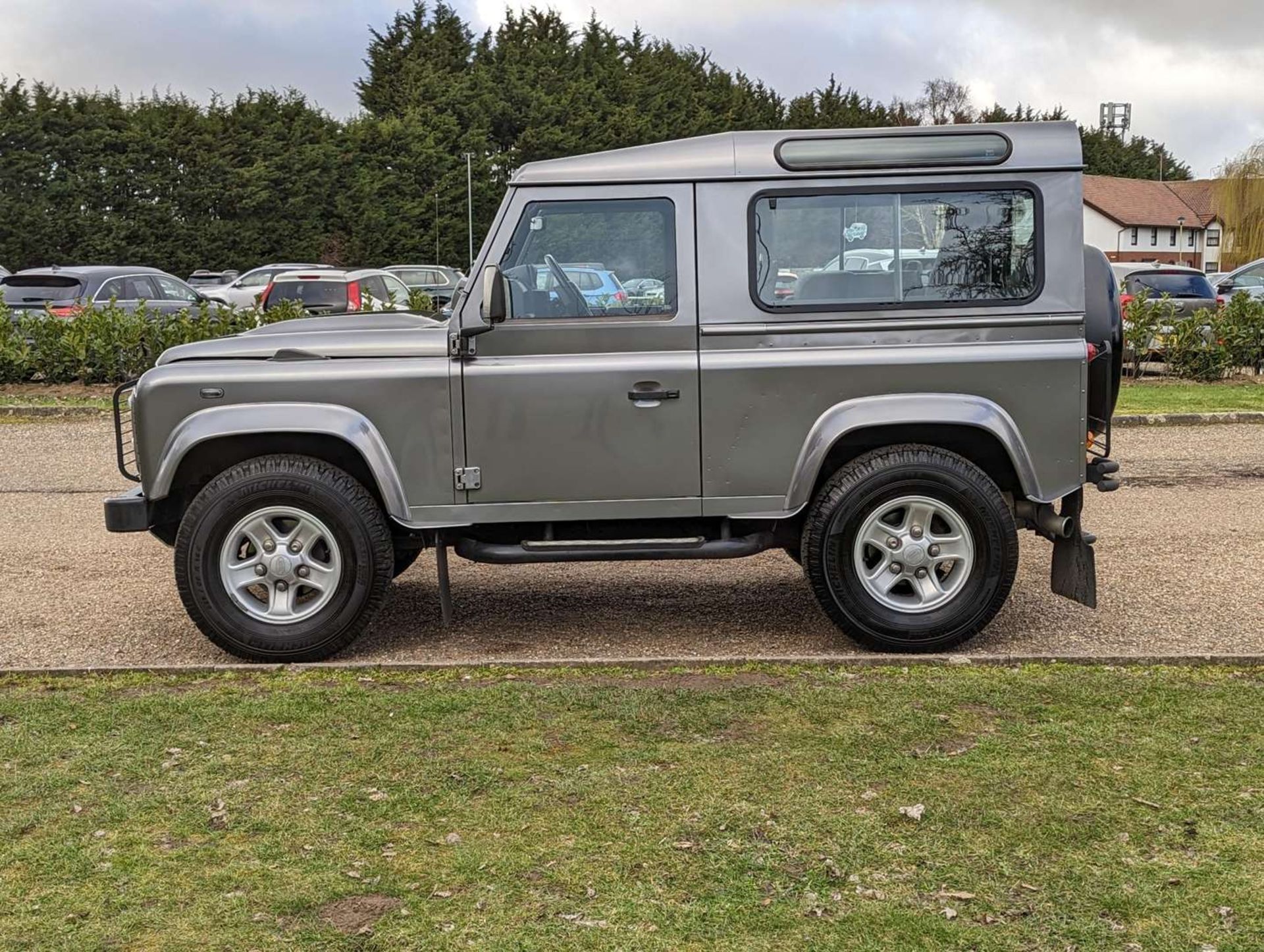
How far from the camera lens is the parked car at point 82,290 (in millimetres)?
20094

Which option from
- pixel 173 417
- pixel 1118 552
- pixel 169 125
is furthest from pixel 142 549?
pixel 169 125

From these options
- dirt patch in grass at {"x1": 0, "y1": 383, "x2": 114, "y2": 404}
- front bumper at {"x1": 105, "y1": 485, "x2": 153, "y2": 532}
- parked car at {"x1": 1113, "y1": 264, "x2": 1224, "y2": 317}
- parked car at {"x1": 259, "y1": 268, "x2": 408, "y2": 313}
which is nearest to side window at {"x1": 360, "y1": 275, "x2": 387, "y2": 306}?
parked car at {"x1": 259, "y1": 268, "x2": 408, "y2": 313}

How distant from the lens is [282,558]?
20.4 ft

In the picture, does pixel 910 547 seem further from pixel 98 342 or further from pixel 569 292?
pixel 98 342

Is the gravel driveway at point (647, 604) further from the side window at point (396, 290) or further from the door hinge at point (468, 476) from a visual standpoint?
the side window at point (396, 290)

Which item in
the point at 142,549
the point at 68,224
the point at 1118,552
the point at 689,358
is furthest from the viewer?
the point at 68,224

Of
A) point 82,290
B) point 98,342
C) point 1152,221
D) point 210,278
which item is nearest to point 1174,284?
point 98,342

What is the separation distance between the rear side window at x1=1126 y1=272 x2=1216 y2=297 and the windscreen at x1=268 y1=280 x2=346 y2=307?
39.3 feet

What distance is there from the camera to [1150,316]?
17375mm

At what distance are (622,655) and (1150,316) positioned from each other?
13.1m

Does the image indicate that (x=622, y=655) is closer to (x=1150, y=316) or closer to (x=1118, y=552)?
(x=1118, y=552)

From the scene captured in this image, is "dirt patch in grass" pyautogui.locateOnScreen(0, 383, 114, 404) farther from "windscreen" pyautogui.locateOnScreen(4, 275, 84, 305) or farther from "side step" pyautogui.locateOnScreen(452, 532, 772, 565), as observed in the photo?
"side step" pyautogui.locateOnScreen(452, 532, 772, 565)

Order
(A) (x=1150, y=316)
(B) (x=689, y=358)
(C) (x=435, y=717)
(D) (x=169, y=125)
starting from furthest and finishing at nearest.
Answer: (D) (x=169, y=125)
(A) (x=1150, y=316)
(B) (x=689, y=358)
(C) (x=435, y=717)

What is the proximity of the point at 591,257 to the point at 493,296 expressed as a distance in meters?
0.52
